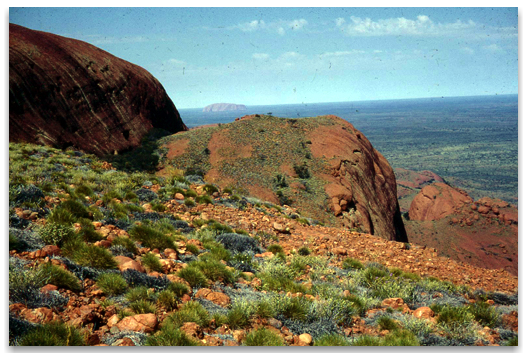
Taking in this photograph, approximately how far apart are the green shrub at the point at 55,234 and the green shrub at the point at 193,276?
226cm

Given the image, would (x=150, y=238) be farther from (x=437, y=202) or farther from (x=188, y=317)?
(x=437, y=202)

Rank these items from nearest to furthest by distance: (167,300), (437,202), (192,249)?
(167,300) → (192,249) → (437,202)

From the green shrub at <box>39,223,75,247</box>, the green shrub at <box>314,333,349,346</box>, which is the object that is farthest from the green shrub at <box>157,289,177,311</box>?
the green shrub at <box>39,223,75,247</box>

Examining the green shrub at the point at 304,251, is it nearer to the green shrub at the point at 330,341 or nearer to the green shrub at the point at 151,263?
the green shrub at the point at 151,263

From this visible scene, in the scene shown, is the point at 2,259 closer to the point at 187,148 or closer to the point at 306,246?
the point at 306,246

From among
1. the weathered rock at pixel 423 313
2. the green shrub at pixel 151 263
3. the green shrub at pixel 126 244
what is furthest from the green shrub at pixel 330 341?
the green shrub at pixel 126 244

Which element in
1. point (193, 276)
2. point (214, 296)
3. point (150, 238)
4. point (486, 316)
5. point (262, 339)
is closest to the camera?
point (262, 339)

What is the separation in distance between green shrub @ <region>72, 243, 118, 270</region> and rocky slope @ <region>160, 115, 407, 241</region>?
46.4 ft

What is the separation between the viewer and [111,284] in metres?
5.56

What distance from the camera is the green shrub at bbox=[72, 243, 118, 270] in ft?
20.0

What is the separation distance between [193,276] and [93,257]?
1798mm

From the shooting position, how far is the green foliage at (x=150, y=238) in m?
8.08

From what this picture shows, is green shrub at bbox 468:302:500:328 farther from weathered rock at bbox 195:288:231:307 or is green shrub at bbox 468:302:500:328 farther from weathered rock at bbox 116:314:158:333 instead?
weathered rock at bbox 116:314:158:333

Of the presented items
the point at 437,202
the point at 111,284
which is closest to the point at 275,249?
the point at 111,284
